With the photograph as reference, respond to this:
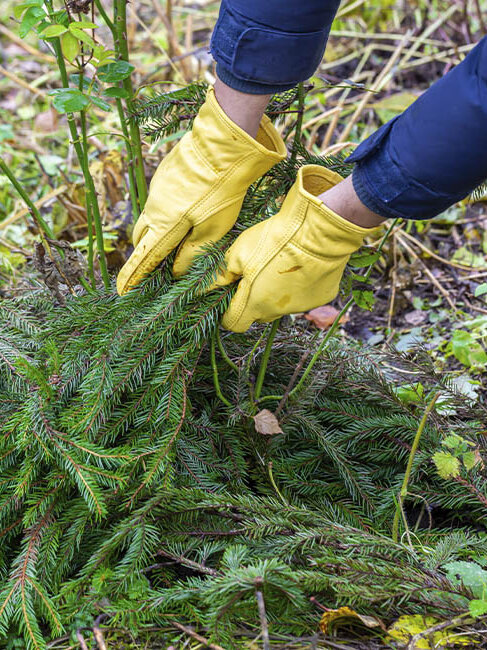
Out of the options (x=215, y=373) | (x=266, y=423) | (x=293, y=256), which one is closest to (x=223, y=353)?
(x=215, y=373)

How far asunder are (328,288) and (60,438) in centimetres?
65

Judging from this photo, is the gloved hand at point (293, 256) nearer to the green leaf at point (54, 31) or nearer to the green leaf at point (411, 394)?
the green leaf at point (411, 394)

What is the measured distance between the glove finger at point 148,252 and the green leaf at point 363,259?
1.27 ft

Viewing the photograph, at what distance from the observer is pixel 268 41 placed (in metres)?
1.19

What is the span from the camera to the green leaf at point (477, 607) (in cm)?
99

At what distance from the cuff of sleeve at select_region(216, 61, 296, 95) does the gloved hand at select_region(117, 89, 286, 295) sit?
0.05 meters

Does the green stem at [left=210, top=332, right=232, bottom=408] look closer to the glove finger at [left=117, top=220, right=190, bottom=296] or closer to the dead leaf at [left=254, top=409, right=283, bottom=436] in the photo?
the dead leaf at [left=254, top=409, right=283, bottom=436]

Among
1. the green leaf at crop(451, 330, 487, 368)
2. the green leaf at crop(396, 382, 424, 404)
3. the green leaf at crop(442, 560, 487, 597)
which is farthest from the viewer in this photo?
the green leaf at crop(451, 330, 487, 368)

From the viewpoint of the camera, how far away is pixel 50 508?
1271 millimetres

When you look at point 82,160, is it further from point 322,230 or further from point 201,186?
point 322,230

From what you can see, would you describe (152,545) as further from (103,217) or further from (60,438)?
(103,217)

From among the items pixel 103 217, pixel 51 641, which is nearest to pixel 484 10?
pixel 103 217

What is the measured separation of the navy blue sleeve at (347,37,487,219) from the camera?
111 cm

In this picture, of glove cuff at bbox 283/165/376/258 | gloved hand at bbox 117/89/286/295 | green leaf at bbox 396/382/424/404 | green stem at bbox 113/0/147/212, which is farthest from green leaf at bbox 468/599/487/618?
green stem at bbox 113/0/147/212
